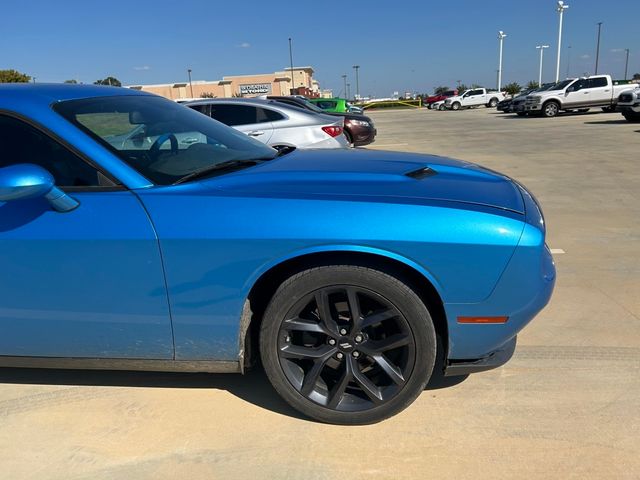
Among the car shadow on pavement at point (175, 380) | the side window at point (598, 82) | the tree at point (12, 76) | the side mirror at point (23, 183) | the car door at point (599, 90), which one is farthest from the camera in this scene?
the tree at point (12, 76)

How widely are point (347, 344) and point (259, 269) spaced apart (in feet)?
1.82

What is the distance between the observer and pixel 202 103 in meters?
8.19

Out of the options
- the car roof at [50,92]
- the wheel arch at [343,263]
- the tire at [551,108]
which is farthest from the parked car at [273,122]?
the tire at [551,108]

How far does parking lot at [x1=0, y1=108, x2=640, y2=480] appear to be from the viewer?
2254mm

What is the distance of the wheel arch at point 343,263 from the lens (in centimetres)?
227

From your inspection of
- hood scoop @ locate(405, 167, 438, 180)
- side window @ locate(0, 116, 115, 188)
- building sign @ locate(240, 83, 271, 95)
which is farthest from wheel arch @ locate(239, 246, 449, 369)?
building sign @ locate(240, 83, 271, 95)

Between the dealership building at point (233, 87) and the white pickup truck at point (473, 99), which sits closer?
the white pickup truck at point (473, 99)

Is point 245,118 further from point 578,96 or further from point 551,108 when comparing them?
point 578,96

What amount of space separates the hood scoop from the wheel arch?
576 millimetres

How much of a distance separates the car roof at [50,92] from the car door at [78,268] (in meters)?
0.15

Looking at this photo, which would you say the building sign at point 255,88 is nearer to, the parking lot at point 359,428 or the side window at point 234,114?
the side window at point 234,114

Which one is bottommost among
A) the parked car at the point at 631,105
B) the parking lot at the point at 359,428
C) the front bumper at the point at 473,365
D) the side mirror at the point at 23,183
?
the parking lot at the point at 359,428

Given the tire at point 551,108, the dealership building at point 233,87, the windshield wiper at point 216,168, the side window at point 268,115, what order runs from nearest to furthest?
the windshield wiper at point 216,168
the side window at point 268,115
the tire at point 551,108
the dealership building at point 233,87

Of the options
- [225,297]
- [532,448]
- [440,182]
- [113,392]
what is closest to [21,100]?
[225,297]
